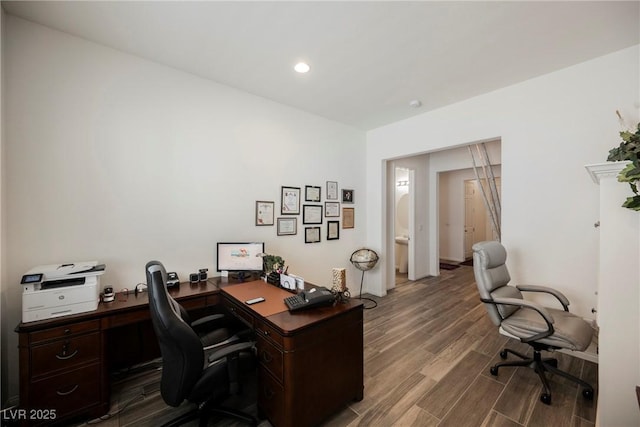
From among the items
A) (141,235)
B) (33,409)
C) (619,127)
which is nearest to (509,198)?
(619,127)

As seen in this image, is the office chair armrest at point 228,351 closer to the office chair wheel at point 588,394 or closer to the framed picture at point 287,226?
the framed picture at point 287,226

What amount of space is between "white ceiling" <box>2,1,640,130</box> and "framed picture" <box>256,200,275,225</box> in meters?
1.42

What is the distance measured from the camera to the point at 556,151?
Answer: 258cm

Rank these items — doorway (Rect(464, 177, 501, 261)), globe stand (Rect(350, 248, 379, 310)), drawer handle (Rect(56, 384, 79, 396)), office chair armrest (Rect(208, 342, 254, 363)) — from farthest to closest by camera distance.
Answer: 1. doorway (Rect(464, 177, 501, 261))
2. globe stand (Rect(350, 248, 379, 310))
3. drawer handle (Rect(56, 384, 79, 396))
4. office chair armrest (Rect(208, 342, 254, 363))

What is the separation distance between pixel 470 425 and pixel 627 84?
10.4 feet

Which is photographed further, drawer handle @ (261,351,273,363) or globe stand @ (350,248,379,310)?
globe stand @ (350,248,379,310)

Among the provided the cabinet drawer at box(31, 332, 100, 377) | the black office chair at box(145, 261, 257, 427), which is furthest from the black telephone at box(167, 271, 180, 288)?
the black office chair at box(145, 261, 257, 427)

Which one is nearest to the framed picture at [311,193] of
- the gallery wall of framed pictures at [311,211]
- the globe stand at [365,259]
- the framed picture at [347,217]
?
the gallery wall of framed pictures at [311,211]

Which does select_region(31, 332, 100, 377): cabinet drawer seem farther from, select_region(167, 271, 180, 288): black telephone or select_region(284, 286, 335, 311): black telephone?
select_region(284, 286, 335, 311): black telephone

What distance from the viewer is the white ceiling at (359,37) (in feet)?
5.95

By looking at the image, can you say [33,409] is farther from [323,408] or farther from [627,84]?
[627,84]

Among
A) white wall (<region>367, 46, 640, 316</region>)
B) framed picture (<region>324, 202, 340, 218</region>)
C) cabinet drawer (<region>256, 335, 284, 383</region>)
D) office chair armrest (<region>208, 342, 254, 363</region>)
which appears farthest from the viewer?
framed picture (<region>324, 202, 340, 218</region>)

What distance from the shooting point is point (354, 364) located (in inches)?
73.4

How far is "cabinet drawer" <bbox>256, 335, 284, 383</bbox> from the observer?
1564 mm
